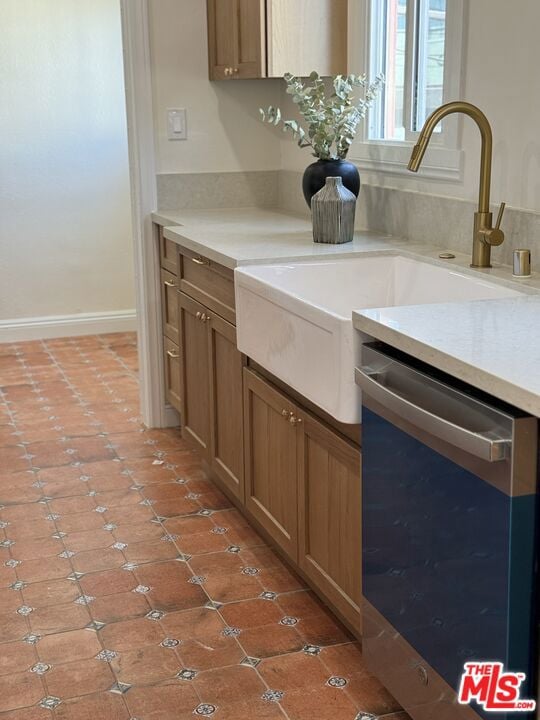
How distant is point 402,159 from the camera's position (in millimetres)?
3023

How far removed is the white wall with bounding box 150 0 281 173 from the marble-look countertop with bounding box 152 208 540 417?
2.72 ft

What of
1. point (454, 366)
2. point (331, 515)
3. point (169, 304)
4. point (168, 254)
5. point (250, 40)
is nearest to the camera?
point (454, 366)

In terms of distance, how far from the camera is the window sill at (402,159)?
2717mm

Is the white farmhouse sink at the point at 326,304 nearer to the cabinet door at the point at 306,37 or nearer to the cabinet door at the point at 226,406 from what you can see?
the cabinet door at the point at 226,406

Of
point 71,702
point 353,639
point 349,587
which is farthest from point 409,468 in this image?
point 71,702

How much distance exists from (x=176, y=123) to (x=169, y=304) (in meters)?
0.75

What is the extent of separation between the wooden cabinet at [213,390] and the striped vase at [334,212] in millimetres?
428

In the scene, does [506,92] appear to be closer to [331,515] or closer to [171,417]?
[331,515]

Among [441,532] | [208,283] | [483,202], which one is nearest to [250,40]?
[208,283]

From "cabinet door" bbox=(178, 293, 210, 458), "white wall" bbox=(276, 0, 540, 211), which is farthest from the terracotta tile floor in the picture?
"white wall" bbox=(276, 0, 540, 211)

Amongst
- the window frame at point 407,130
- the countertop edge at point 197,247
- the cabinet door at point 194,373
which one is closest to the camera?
the window frame at point 407,130

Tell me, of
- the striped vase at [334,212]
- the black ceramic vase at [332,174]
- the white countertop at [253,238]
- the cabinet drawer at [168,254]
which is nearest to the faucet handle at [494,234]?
the white countertop at [253,238]

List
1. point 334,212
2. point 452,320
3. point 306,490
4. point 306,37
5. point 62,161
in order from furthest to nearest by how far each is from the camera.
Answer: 1. point 62,161
2. point 306,37
3. point 334,212
4. point 306,490
5. point 452,320

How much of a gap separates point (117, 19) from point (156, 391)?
8.64 ft
